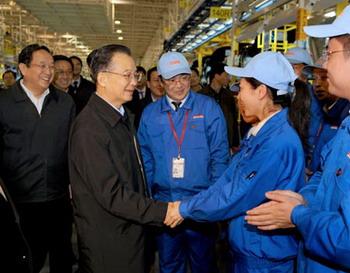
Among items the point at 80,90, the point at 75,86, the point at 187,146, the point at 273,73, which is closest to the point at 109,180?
the point at 187,146

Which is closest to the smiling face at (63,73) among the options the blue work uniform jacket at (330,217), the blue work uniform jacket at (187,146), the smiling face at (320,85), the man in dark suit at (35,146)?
the man in dark suit at (35,146)

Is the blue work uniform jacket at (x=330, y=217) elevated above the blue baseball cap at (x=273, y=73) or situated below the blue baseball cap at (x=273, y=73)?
below

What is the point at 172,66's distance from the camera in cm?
312

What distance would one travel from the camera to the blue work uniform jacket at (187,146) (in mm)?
2918

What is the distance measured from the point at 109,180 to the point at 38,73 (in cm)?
135

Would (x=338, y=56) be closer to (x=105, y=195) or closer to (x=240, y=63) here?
(x=105, y=195)

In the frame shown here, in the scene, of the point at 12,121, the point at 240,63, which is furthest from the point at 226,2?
the point at 12,121

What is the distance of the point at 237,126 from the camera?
5961 millimetres

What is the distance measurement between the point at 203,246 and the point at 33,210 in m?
1.34

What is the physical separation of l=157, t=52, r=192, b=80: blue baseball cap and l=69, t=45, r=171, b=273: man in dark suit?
0.73 m

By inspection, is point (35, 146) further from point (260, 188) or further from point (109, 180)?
point (260, 188)

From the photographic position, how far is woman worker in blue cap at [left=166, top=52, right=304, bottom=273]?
1.96 m

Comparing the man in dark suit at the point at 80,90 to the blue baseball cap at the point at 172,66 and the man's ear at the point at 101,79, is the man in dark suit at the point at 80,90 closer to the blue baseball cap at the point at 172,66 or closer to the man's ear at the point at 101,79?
the blue baseball cap at the point at 172,66

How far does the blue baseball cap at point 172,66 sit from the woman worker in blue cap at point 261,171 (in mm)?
919
